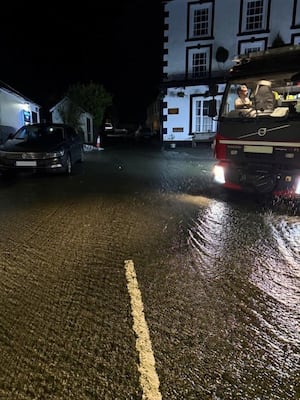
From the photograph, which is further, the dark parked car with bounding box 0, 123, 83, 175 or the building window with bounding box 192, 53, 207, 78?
the building window with bounding box 192, 53, 207, 78

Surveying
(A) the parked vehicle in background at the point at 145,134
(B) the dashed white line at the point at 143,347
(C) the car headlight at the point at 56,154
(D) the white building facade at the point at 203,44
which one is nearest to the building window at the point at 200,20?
(D) the white building facade at the point at 203,44

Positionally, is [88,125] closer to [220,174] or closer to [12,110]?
[12,110]

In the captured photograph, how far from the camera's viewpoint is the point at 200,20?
24.2 metres

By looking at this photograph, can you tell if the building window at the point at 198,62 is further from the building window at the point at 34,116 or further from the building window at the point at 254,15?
the building window at the point at 34,116

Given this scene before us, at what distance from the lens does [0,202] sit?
7.11 metres

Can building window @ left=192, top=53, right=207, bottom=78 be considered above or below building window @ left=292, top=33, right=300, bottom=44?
below

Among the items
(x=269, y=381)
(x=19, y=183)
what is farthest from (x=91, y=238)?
(x=19, y=183)

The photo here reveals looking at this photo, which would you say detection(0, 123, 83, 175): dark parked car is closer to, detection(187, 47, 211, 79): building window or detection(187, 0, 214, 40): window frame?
detection(187, 47, 211, 79): building window

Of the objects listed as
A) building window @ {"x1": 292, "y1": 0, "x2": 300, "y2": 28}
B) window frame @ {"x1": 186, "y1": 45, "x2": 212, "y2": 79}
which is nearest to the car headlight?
window frame @ {"x1": 186, "y1": 45, "x2": 212, "y2": 79}

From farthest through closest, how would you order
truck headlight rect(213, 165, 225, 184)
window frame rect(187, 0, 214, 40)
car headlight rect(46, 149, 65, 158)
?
window frame rect(187, 0, 214, 40) < car headlight rect(46, 149, 65, 158) < truck headlight rect(213, 165, 225, 184)

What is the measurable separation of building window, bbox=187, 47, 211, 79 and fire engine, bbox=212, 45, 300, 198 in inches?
708

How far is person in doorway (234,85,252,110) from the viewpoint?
23.5ft

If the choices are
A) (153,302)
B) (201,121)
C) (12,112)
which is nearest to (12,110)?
(12,112)

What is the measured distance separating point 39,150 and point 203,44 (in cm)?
1859
